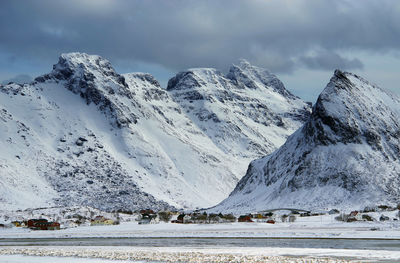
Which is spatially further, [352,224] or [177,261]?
[352,224]

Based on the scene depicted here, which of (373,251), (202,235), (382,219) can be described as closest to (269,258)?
(373,251)

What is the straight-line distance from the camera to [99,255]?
8119cm

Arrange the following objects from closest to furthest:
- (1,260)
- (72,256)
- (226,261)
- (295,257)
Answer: (226,261) < (295,257) < (1,260) < (72,256)

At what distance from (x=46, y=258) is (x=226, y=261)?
27.3 meters

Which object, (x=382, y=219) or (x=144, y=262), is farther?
(x=382, y=219)

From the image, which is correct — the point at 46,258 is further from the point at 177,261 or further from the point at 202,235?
the point at 202,235

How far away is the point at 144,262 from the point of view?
234 ft

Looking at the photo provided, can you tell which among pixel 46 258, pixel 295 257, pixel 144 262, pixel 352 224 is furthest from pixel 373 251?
pixel 352 224

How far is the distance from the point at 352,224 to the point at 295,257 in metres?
84.3

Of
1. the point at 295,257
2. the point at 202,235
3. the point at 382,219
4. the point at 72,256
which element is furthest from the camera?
the point at 382,219

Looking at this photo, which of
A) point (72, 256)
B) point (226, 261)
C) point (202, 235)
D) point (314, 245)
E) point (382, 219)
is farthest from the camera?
point (382, 219)

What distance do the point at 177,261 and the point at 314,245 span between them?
→ 3057 cm

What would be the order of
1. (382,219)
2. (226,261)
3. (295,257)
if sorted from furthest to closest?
(382,219), (295,257), (226,261)

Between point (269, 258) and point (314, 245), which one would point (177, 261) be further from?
point (314, 245)
